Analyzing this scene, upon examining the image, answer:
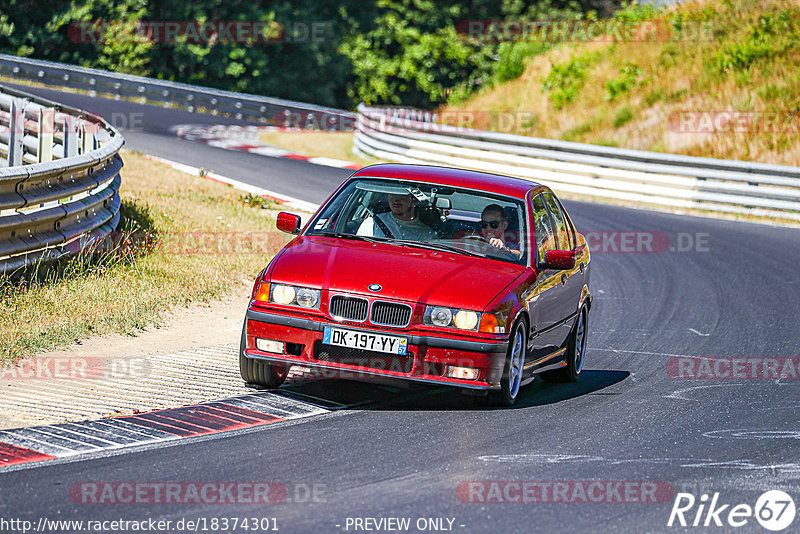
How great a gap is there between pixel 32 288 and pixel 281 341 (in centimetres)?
347

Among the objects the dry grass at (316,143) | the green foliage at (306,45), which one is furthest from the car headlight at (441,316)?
the green foliage at (306,45)

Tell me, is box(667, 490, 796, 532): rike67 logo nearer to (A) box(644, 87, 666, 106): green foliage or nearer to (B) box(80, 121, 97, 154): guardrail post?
(B) box(80, 121, 97, 154): guardrail post

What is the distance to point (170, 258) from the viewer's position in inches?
510

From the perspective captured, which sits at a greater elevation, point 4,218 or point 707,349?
point 4,218

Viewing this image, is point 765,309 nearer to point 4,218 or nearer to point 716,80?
point 4,218

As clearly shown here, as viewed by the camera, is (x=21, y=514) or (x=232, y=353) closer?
(x=21, y=514)

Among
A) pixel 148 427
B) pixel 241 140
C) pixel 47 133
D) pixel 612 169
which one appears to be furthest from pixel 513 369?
pixel 241 140

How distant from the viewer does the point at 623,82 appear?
3309 centimetres

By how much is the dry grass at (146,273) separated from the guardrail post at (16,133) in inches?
59.1

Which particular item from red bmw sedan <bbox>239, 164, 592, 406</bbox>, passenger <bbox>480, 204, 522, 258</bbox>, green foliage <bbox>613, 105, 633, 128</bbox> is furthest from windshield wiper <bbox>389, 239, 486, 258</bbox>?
green foliage <bbox>613, 105, 633, 128</bbox>

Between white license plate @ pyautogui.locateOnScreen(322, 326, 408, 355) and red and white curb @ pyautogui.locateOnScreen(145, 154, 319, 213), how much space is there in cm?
1133

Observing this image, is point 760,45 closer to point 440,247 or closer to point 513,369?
point 440,247

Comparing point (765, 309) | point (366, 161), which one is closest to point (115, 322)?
point (765, 309)

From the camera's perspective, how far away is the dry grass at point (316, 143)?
1187 inches
